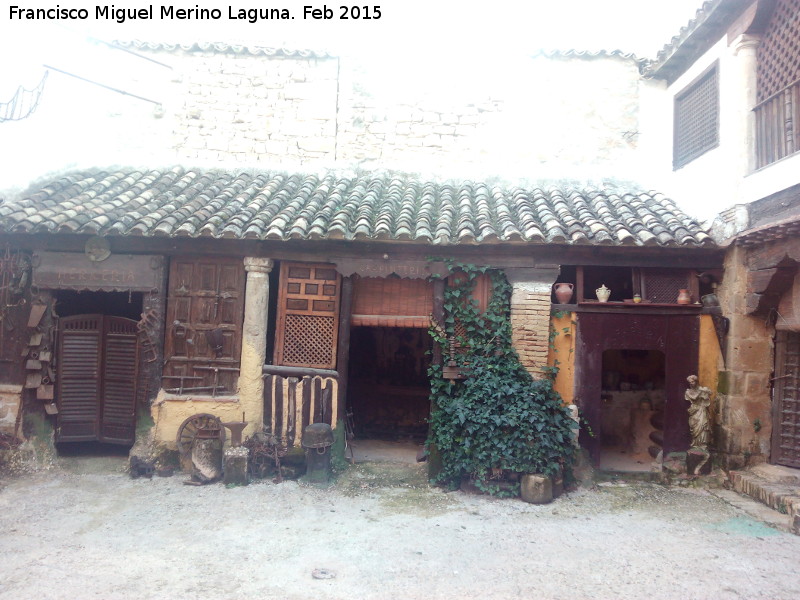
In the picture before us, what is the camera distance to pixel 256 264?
7914 mm

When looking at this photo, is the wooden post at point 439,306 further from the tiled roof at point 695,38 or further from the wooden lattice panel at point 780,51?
the tiled roof at point 695,38

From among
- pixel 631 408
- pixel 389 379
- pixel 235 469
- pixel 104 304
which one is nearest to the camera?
pixel 235 469

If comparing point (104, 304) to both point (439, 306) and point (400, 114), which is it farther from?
point (400, 114)

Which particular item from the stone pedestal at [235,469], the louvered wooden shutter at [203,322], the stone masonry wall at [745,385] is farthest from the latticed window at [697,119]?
the stone pedestal at [235,469]

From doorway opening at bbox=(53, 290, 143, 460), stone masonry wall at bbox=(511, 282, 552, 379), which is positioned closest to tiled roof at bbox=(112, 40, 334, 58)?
doorway opening at bbox=(53, 290, 143, 460)

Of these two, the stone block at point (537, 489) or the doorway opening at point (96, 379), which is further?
the doorway opening at point (96, 379)

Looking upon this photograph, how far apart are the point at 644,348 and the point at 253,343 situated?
5.56 meters

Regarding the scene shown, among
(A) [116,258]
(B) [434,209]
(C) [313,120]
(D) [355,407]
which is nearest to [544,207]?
(B) [434,209]

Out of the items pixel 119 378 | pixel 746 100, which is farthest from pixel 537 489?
pixel 119 378

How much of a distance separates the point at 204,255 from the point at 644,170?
754 cm

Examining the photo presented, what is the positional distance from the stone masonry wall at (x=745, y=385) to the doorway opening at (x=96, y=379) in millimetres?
8517

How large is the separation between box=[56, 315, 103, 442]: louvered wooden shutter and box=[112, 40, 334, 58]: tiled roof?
529 cm

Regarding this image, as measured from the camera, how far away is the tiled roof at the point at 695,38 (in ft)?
24.2

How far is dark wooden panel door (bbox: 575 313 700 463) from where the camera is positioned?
788cm
